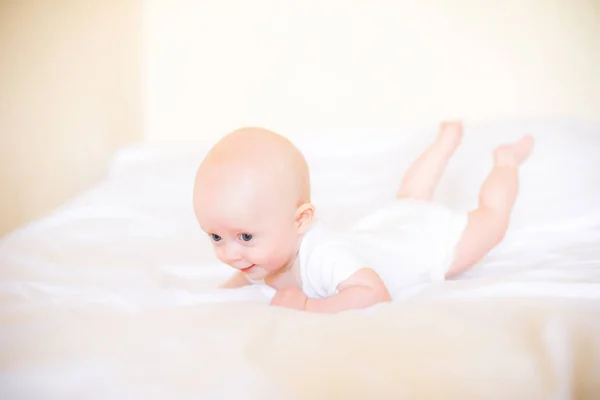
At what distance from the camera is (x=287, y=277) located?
1001 millimetres

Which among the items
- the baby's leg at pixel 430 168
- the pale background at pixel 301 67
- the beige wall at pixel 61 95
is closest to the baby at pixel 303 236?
the baby's leg at pixel 430 168

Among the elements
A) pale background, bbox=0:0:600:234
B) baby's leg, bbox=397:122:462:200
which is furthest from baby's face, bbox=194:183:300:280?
pale background, bbox=0:0:600:234

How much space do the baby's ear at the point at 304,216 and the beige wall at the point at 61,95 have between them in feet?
2.25

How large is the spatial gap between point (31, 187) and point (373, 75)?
1.22 meters

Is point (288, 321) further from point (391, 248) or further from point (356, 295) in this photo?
point (391, 248)

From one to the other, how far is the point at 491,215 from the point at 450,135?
316 millimetres

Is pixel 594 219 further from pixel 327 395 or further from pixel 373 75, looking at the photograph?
pixel 373 75

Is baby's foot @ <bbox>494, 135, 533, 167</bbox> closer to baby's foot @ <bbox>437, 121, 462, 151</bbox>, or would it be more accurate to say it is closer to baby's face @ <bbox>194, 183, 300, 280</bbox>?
baby's foot @ <bbox>437, 121, 462, 151</bbox>

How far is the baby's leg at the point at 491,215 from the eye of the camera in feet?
3.57

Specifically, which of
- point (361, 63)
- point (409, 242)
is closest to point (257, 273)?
point (409, 242)

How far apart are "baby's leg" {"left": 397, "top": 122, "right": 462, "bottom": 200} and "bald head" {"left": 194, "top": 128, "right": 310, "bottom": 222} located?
499 millimetres

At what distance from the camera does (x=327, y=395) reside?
573mm

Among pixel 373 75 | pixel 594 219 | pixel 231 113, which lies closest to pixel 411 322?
pixel 594 219

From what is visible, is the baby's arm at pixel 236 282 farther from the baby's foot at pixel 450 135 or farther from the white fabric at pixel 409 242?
the baby's foot at pixel 450 135
